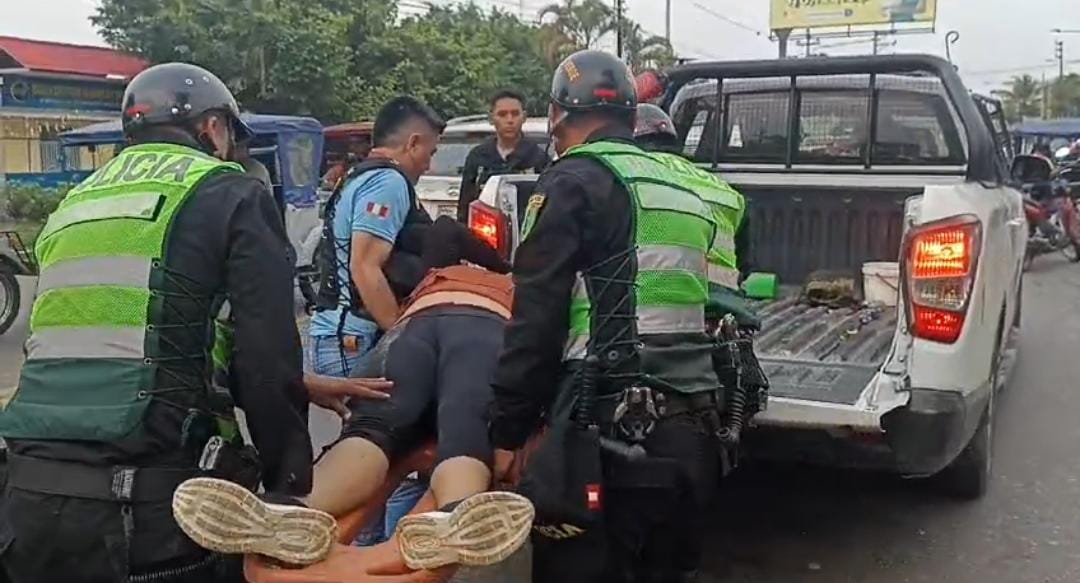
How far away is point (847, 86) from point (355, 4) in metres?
25.4

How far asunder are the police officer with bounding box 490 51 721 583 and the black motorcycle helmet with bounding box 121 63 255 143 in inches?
33.9

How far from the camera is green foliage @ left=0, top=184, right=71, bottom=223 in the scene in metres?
23.2

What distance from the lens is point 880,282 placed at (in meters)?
5.95

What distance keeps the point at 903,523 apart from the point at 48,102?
28.0 meters

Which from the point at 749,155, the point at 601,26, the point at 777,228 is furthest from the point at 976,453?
the point at 601,26

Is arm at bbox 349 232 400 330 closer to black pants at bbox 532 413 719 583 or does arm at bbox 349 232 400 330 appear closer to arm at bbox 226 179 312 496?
black pants at bbox 532 413 719 583

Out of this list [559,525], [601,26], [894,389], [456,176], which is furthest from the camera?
[601,26]

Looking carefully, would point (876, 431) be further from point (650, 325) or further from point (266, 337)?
point (266, 337)

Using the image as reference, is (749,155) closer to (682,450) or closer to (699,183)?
(699,183)

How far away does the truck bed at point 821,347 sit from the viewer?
14.3 feet

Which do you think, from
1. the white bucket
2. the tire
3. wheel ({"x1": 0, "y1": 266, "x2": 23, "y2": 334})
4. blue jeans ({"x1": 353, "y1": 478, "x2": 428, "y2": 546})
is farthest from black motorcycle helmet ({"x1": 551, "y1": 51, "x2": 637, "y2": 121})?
wheel ({"x1": 0, "y1": 266, "x2": 23, "y2": 334})

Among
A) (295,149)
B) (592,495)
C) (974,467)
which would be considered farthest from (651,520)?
(295,149)

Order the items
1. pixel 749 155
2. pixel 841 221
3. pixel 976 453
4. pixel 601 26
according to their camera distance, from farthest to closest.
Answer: pixel 601 26, pixel 749 155, pixel 841 221, pixel 976 453

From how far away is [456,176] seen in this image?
37.5 feet
